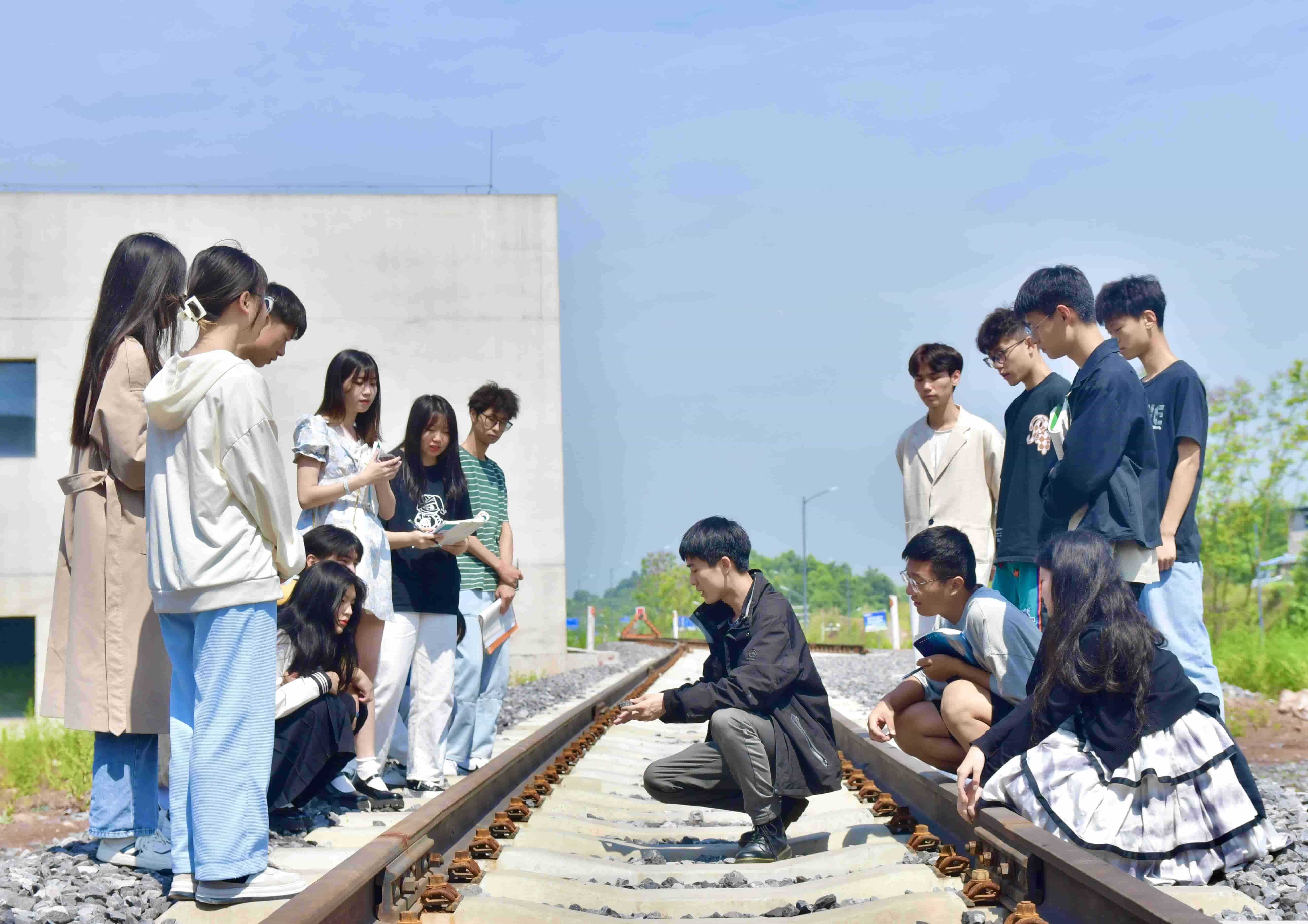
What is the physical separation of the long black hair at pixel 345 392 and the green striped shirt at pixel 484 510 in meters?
0.79

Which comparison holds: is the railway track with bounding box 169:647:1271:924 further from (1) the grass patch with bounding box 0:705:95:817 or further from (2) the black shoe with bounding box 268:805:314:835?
(1) the grass patch with bounding box 0:705:95:817

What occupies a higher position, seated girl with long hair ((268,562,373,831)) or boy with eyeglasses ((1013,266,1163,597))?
boy with eyeglasses ((1013,266,1163,597))

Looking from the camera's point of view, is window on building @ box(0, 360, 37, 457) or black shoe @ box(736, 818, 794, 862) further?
window on building @ box(0, 360, 37, 457)

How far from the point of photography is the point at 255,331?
145 inches

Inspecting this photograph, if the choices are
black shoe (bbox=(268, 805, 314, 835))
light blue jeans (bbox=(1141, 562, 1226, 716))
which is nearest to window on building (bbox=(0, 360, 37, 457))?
black shoe (bbox=(268, 805, 314, 835))

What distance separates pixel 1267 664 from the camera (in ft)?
43.4

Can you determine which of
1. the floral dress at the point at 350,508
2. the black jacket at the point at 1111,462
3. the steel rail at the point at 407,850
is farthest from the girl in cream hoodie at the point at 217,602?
the black jacket at the point at 1111,462

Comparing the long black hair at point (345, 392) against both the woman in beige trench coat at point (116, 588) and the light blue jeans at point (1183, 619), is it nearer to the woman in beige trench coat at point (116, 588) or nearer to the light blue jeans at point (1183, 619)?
the woman in beige trench coat at point (116, 588)

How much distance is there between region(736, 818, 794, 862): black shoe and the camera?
4223 millimetres

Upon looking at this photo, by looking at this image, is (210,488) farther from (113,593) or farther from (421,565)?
(421,565)

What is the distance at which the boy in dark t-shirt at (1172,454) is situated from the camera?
439 cm

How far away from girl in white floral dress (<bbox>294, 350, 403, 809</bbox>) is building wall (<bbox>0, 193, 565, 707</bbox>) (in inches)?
567

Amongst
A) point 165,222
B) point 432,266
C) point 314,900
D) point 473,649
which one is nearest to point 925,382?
point 473,649

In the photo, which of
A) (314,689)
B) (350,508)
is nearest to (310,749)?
(314,689)
